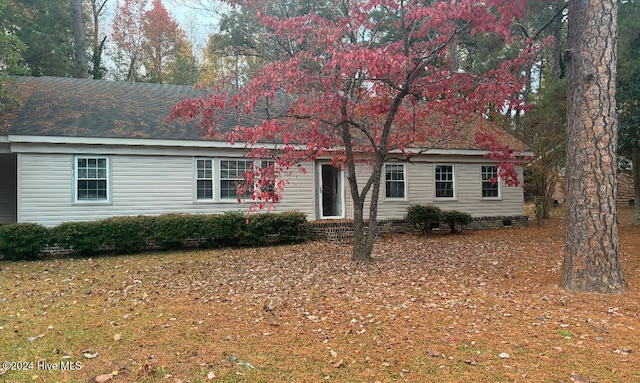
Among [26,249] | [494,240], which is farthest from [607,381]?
[26,249]

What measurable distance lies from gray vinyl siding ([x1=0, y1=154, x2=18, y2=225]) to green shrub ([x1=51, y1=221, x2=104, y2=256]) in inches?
174

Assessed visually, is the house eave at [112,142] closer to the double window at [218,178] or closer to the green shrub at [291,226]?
the double window at [218,178]

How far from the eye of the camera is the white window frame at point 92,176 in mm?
11562

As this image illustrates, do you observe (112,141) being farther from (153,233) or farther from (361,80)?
(361,80)

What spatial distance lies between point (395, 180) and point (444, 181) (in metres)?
1.91

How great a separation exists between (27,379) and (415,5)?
736cm

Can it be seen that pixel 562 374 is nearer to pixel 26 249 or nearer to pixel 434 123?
pixel 434 123

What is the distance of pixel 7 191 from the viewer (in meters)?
13.5

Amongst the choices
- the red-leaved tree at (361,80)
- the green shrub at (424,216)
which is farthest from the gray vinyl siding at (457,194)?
the red-leaved tree at (361,80)

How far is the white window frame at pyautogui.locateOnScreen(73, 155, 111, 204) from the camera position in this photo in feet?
37.9

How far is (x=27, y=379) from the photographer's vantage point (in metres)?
3.68

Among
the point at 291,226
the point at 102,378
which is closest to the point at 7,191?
the point at 291,226

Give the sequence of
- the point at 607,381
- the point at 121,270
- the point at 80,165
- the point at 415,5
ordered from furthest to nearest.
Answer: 1. the point at 80,165
2. the point at 121,270
3. the point at 415,5
4. the point at 607,381

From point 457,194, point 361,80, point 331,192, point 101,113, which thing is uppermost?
point 101,113
